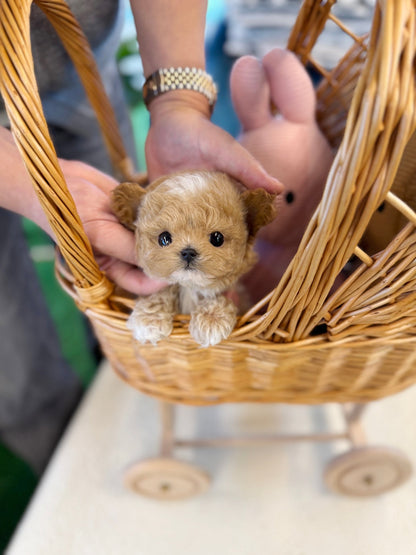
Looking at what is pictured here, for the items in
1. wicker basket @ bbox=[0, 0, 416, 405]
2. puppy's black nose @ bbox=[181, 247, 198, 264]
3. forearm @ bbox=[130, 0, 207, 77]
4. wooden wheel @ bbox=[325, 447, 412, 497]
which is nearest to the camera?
wicker basket @ bbox=[0, 0, 416, 405]

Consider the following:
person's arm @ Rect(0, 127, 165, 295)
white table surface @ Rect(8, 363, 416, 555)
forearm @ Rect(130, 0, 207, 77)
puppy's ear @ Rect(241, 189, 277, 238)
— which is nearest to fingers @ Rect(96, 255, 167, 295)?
person's arm @ Rect(0, 127, 165, 295)

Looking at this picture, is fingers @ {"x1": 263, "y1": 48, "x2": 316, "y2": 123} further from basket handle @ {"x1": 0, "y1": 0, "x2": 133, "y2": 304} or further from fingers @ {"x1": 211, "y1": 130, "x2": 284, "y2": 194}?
basket handle @ {"x1": 0, "y1": 0, "x2": 133, "y2": 304}

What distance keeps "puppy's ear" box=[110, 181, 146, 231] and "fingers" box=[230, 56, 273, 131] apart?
0.25 metres

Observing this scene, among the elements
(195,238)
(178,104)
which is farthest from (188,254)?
(178,104)

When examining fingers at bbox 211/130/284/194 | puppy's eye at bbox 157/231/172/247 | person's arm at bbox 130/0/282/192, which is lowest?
puppy's eye at bbox 157/231/172/247

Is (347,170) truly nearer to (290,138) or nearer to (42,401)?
(290,138)

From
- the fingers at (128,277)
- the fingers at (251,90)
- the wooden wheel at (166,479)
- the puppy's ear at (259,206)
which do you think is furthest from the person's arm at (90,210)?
the wooden wheel at (166,479)

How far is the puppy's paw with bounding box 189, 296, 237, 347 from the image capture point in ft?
1.37

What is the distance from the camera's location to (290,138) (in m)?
0.61

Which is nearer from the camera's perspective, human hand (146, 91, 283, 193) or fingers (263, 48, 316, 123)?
human hand (146, 91, 283, 193)

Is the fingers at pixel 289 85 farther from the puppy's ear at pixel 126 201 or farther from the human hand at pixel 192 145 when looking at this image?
the puppy's ear at pixel 126 201

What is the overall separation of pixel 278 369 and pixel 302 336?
7 cm

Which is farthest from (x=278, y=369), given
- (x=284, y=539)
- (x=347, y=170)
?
(x=284, y=539)

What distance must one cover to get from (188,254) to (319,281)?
123mm
